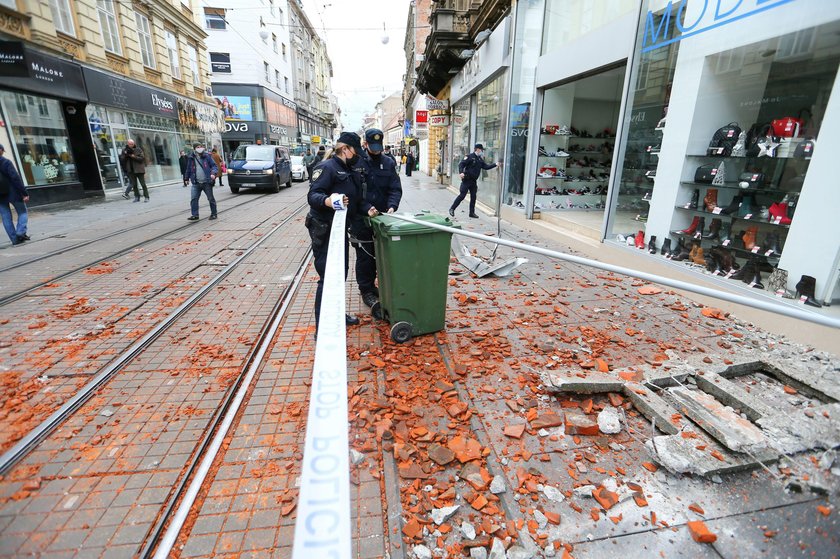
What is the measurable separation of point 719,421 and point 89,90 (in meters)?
21.2

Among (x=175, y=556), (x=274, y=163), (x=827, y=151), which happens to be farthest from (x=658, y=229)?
(x=274, y=163)

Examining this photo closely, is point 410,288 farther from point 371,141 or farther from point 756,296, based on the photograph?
point 756,296

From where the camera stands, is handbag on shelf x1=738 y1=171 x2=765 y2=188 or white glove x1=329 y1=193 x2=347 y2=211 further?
handbag on shelf x1=738 y1=171 x2=765 y2=188

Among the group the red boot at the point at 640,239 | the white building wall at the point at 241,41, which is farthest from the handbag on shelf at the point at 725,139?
the white building wall at the point at 241,41

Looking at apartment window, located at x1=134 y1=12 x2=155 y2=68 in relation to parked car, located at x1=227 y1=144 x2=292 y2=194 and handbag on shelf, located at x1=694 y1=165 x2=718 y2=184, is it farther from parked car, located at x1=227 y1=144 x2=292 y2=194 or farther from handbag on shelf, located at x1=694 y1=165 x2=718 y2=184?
handbag on shelf, located at x1=694 y1=165 x2=718 y2=184

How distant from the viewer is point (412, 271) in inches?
158

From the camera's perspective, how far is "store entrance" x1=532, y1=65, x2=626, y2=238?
10.5 m

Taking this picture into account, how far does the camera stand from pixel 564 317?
4961 mm

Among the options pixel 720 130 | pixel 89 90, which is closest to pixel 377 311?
pixel 720 130

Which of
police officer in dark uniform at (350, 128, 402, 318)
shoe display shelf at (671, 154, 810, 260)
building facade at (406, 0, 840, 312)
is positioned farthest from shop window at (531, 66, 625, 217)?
police officer in dark uniform at (350, 128, 402, 318)

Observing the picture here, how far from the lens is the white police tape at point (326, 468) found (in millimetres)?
1017

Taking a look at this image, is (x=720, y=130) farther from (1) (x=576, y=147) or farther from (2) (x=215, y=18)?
(2) (x=215, y=18)

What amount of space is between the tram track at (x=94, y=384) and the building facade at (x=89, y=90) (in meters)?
12.5

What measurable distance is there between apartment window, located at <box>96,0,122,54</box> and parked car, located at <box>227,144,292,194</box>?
6324mm
